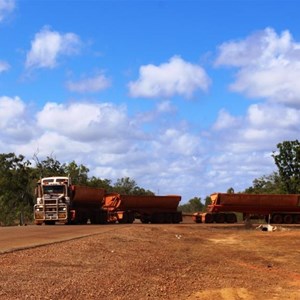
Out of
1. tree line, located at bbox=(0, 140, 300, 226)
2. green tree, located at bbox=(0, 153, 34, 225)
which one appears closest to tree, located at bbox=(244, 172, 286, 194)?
tree line, located at bbox=(0, 140, 300, 226)

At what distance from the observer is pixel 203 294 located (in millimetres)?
12461

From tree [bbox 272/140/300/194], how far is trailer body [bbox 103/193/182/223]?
27.9 m

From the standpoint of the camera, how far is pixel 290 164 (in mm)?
79688

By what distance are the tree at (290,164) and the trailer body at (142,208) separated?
91.4 ft

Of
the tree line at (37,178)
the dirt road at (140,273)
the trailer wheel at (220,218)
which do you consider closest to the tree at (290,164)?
the tree line at (37,178)

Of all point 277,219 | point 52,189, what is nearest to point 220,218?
point 277,219

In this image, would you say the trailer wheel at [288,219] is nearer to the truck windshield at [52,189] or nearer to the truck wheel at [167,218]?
the truck wheel at [167,218]

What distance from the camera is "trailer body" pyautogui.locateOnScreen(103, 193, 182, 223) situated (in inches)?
2093

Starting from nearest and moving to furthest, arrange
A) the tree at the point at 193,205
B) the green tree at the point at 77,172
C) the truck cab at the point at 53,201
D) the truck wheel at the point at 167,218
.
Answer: the truck cab at the point at 53,201 < the truck wheel at the point at 167,218 < the green tree at the point at 77,172 < the tree at the point at 193,205

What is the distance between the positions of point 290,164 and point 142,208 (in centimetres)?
3287

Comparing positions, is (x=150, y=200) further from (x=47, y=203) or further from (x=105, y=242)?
(x=105, y=242)

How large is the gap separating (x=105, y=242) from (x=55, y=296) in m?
12.9

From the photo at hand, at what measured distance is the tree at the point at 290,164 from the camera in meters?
78.6

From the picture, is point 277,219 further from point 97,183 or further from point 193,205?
point 193,205
